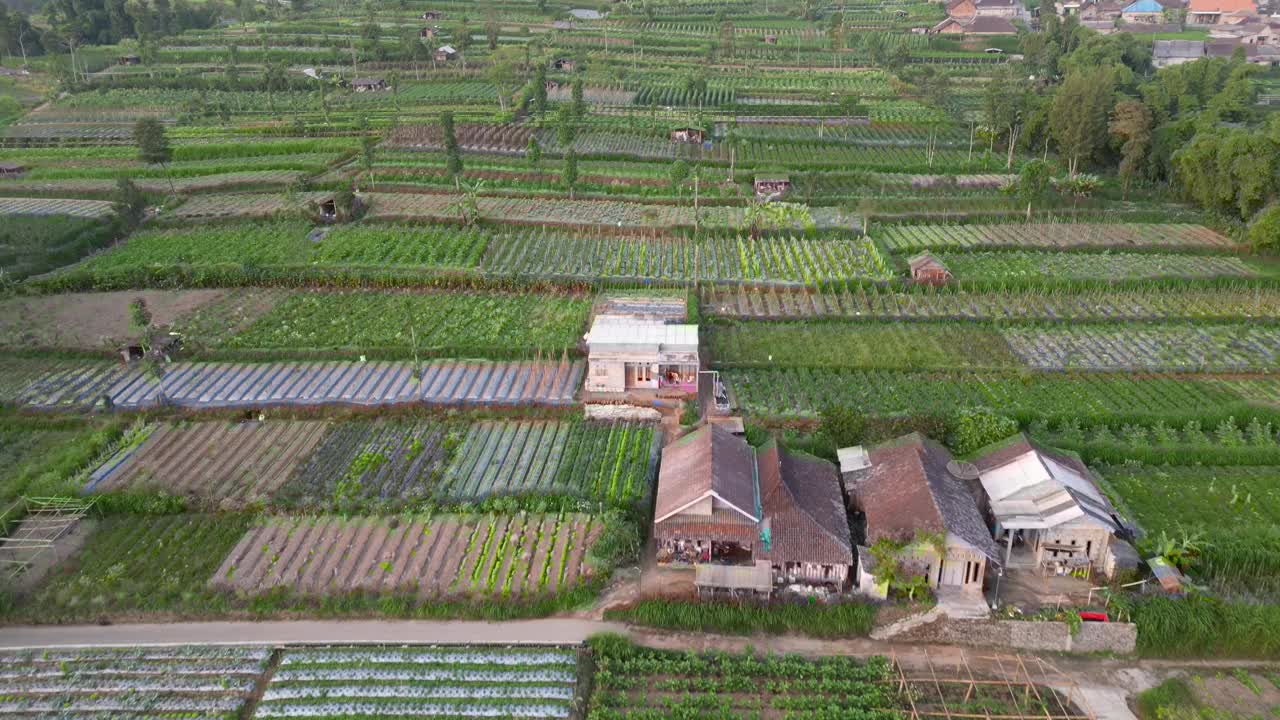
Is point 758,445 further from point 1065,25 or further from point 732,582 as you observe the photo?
point 1065,25

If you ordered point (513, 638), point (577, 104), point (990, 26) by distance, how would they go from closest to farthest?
point (513, 638) < point (577, 104) < point (990, 26)

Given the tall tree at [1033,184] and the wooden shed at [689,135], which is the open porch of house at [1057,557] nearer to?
the tall tree at [1033,184]

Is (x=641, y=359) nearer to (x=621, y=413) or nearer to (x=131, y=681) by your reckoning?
(x=621, y=413)

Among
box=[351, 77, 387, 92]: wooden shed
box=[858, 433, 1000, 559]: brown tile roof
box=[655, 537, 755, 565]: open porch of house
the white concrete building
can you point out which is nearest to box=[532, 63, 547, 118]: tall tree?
box=[351, 77, 387, 92]: wooden shed

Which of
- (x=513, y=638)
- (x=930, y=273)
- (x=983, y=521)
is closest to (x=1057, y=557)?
(x=983, y=521)

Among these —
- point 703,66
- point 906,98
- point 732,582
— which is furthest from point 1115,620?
point 703,66

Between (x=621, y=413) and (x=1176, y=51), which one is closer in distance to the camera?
(x=621, y=413)

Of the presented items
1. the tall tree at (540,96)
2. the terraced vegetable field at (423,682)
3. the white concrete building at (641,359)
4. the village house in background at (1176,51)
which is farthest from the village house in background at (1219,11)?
the terraced vegetable field at (423,682)

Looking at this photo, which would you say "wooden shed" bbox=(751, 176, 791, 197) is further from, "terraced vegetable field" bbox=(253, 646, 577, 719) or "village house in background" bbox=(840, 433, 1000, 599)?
"terraced vegetable field" bbox=(253, 646, 577, 719)
